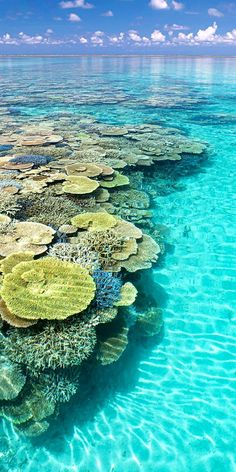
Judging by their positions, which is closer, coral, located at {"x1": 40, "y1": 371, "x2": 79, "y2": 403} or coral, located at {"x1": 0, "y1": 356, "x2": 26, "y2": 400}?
coral, located at {"x1": 0, "y1": 356, "x2": 26, "y2": 400}

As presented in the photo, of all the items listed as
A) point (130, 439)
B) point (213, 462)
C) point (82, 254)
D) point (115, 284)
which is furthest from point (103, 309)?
point (213, 462)

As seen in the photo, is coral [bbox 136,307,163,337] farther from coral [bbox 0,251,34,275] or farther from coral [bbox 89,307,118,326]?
coral [bbox 0,251,34,275]

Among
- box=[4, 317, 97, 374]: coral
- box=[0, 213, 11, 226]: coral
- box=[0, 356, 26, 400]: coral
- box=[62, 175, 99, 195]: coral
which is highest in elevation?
box=[62, 175, 99, 195]: coral

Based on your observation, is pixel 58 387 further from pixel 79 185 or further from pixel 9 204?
pixel 79 185

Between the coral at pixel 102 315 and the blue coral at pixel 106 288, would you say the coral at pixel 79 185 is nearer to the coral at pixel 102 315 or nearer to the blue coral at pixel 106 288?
the blue coral at pixel 106 288

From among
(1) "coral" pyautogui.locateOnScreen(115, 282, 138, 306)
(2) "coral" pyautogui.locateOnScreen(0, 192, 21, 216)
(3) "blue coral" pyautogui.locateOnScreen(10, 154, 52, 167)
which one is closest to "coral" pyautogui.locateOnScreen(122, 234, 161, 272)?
(1) "coral" pyautogui.locateOnScreen(115, 282, 138, 306)

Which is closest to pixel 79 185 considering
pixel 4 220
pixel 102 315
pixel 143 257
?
pixel 4 220
